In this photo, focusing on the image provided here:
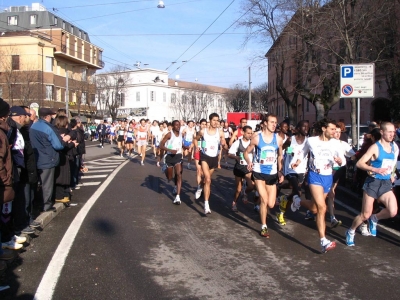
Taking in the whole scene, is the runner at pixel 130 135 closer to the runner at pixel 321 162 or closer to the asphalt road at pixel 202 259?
the asphalt road at pixel 202 259

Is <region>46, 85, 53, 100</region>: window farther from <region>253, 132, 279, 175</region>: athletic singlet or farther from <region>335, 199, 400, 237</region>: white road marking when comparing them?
<region>253, 132, 279, 175</region>: athletic singlet

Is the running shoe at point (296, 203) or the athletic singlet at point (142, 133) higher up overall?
the athletic singlet at point (142, 133)

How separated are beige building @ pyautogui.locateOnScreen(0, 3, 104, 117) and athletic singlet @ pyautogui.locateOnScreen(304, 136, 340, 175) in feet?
108

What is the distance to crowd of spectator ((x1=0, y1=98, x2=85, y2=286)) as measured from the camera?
5.38 meters

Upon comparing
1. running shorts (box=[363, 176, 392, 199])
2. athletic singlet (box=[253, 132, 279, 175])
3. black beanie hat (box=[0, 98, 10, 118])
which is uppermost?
black beanie hat (box=[0, 98, 10, 118])

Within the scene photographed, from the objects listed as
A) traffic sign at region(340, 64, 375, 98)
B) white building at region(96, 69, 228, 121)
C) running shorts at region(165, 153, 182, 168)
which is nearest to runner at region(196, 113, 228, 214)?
running shorts at region(165, 153, 182, 168)

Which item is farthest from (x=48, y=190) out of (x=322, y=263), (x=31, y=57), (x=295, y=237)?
(x=31, y=57)

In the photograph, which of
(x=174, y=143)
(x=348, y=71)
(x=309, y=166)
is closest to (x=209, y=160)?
(x=174, y=143)

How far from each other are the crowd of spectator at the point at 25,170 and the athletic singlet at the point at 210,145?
8.95 ft

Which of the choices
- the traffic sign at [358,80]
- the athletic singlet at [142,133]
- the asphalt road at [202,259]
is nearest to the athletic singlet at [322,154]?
the asphalt road at [202,259]

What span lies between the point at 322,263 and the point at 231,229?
2.16 m

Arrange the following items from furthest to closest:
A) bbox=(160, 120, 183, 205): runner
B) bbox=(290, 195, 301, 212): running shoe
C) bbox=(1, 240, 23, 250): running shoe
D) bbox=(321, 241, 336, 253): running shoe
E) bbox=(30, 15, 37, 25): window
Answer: bbox=(30, 15, 37, 25): window
bbox=(160, 120, 183, 205): runner
bbox=(290, 195, 301, 212): running shoe
bbox=(321, 241, 336, 253): running shoe
bbox=(1, 240, 23, 250): running shoe

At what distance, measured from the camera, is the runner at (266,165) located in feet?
23.7

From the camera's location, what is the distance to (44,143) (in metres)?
8.35
